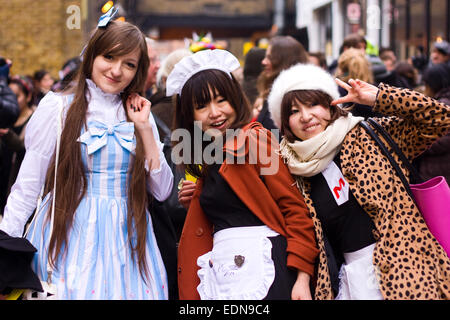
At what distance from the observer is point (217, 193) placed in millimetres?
2980

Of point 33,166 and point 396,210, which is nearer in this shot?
point 396,210

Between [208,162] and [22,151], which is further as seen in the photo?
[22,151]

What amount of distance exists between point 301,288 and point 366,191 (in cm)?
55

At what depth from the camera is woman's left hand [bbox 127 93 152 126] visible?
314 centimetres

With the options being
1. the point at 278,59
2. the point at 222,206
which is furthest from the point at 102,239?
the point at 278,59

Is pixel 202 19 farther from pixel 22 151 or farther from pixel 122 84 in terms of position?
pixel 122 84

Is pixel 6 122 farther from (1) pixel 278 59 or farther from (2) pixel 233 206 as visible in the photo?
(2) pixel 233 206

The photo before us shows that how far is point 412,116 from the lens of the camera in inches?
114

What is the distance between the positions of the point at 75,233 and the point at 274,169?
1046mm

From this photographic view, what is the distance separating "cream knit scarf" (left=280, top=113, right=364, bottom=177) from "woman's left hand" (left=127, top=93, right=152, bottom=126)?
0.79 m

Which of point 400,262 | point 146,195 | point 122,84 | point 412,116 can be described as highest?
point 122,84

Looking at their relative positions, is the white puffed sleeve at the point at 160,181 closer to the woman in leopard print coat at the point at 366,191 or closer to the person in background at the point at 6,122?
the woman in leopard print coat at the point at 366,191

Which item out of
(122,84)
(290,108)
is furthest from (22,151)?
(290,108)
